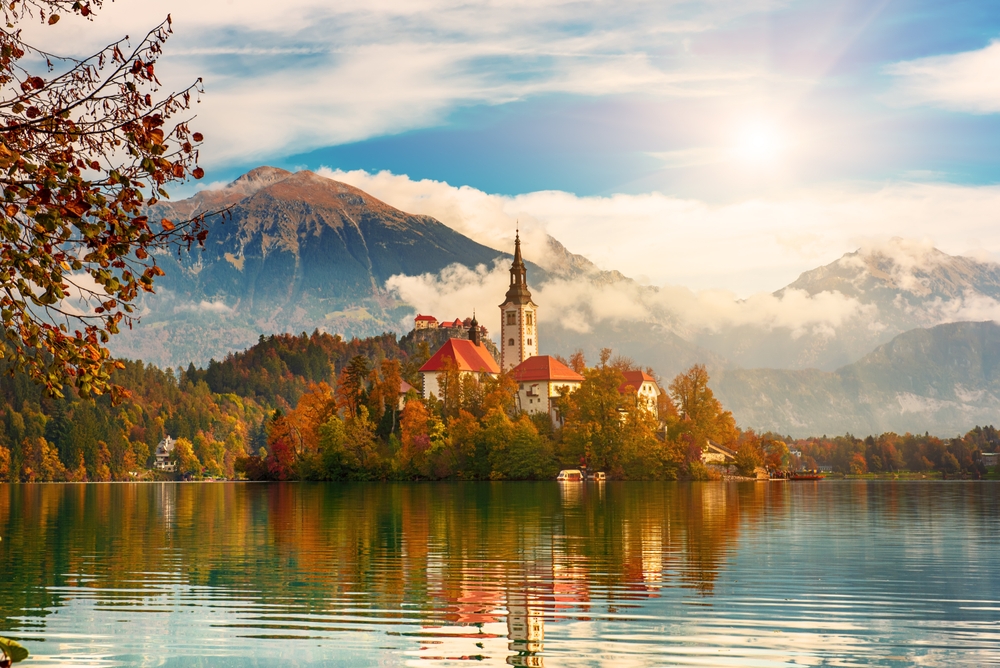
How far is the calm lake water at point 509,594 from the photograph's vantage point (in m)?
17.8

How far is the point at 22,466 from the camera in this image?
19575 cm

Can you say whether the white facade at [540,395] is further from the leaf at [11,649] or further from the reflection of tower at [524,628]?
the leaf at [11,649]

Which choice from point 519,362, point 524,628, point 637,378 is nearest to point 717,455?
point 637,378

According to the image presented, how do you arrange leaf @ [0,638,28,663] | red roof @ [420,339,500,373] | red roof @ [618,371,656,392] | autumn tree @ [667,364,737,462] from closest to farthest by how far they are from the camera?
leaf @ [0,638,28,663]
autumn tree @ [667,364,737,462]
red roof @ [420,339,500,373]
red roof @ [618,371,656,392]

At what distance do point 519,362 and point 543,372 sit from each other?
899 inches

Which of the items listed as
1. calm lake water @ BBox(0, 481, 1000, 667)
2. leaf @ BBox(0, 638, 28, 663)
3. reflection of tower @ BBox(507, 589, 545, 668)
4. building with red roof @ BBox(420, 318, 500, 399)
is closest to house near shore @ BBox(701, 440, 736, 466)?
building with red roof @ BBox(420, 318, 500, 399)

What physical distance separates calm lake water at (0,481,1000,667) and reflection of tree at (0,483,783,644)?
0.13 meters

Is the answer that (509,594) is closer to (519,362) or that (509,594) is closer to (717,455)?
(717,455)

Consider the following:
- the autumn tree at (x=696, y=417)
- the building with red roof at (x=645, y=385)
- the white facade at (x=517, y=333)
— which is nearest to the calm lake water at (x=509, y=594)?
the autumn tree at (x=696, y=417)

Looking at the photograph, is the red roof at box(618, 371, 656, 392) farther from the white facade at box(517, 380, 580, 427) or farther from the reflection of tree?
the reflection of tree

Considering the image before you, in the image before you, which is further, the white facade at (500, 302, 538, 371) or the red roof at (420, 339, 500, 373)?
the white facade at (500, 302, 538, 371)

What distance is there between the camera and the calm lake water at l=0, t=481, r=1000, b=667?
17797mm

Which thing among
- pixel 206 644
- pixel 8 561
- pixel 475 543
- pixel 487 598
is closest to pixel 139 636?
pixel 206 644

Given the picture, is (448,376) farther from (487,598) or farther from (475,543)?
(487,598)
